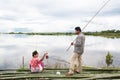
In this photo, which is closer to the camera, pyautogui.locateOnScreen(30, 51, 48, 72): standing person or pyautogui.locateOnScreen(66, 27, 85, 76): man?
pyautogui.locateOnScreen(66, 27, 85, 76): man

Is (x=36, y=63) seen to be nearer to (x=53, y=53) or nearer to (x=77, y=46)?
(x=77, y=46)

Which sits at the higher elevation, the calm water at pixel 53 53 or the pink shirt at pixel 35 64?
the calm water at pixel 53 53

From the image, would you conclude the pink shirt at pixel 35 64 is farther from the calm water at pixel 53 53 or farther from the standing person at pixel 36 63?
the calm water at pixel 53 53

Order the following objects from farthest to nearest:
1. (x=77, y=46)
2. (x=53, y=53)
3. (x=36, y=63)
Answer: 1. (x=53, y=53)
2. (x=36, y=63)
3. (x=77, y=46)

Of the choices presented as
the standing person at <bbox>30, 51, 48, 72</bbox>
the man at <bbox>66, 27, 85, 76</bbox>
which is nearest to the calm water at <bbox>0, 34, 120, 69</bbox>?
the standing person at <bbox>30, 51, 48, 72</bbox>

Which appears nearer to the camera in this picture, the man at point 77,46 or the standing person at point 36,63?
the man at point 77,46

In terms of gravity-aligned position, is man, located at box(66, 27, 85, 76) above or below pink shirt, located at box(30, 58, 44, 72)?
above

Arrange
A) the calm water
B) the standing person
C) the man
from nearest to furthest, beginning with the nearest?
the man
the standing person
the calm water

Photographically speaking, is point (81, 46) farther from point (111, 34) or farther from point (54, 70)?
point (111, 34)

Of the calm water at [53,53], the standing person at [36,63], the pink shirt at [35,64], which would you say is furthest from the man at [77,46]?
the calm water at [53,53]

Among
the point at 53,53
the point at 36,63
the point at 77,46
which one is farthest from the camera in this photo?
the point at 53,53

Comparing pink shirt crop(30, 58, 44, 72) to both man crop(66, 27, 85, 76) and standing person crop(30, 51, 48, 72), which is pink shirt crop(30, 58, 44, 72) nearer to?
standing person crop(30, 51, 48, 72)

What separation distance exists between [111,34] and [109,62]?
145276 mm

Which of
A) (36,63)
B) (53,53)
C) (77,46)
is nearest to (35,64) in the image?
(36,63)
